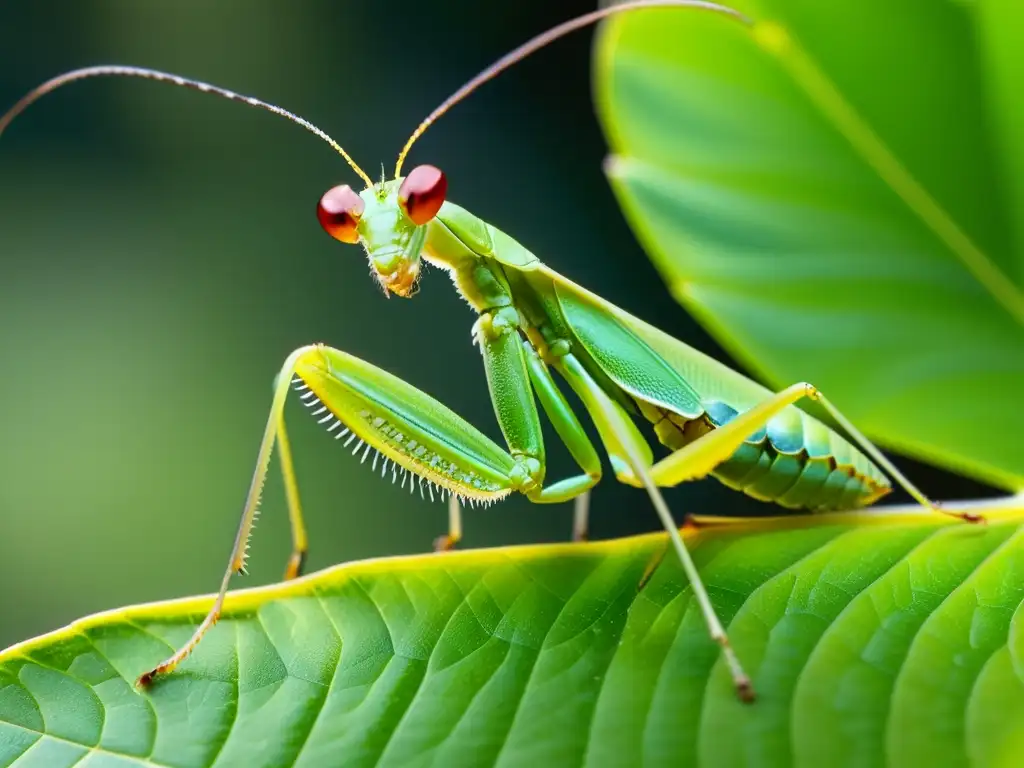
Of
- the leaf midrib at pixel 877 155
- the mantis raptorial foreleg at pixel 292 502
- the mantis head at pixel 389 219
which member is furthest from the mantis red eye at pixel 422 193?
the leaf midrib at pixel 877 155

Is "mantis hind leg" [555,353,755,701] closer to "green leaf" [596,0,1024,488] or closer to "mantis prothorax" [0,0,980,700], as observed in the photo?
"mantis prothorax" [0,0,980,700]

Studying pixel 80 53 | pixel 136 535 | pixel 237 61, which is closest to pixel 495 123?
pixel 237 61

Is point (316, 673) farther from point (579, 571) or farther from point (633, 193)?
point (633, 193)

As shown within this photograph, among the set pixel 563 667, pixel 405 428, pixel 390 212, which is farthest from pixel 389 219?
pixel 563 667

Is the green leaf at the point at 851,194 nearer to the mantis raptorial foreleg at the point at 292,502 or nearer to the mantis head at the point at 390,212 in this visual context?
the mantis head at the point at 390,212

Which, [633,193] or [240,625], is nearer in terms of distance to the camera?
[240,625]

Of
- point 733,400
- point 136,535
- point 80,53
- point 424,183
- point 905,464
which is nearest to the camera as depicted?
point 424,183

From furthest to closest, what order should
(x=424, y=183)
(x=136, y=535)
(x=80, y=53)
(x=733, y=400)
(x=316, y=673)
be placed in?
1. (x=80, y=53)
2. (x=136, y=535)
3. (x=733, y=400)
4. (x=424, y=183)
5. (x=316, y=673)
